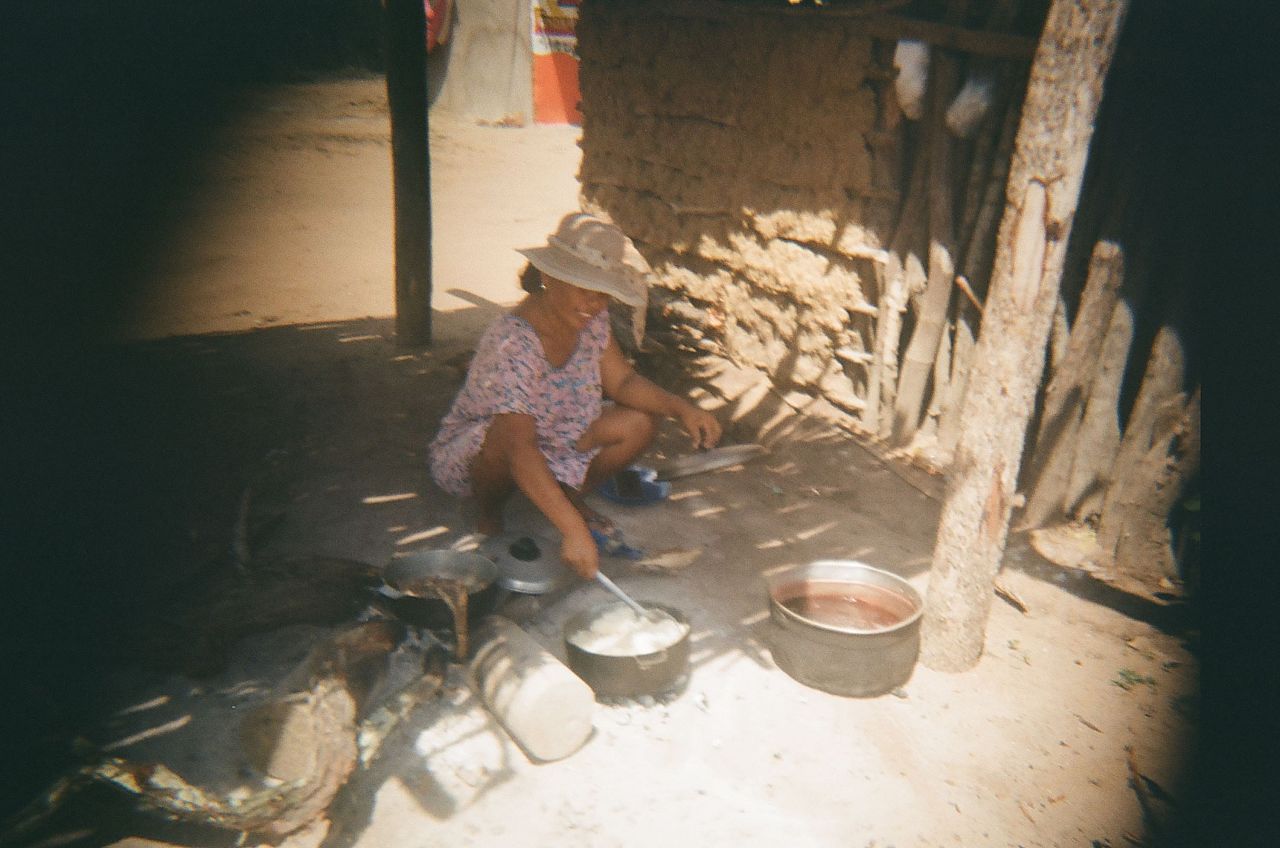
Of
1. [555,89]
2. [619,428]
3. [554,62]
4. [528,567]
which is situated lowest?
[528,567]

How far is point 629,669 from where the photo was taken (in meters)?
2.58

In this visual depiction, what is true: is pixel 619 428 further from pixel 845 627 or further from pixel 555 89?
pixel 555 89

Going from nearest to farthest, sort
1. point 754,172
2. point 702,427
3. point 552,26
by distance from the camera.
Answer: point 702,427 < point 754,172 < point 552,26

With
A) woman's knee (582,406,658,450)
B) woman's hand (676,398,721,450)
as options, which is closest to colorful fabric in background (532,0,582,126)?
woman's knee (582,406,658,450)

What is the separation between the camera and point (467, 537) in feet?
12.0

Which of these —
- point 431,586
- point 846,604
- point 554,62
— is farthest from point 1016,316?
point 554,62

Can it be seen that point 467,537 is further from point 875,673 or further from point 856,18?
point 856,18

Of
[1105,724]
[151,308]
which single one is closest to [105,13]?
[151,308]

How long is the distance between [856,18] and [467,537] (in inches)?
120

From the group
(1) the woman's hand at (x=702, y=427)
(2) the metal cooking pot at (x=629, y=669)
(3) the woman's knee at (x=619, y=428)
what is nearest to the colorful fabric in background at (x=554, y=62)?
(3) the woman's knee at (x=619, y=428)

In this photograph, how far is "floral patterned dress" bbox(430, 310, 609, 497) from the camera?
3.19 meters

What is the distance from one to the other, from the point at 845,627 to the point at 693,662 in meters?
0.53

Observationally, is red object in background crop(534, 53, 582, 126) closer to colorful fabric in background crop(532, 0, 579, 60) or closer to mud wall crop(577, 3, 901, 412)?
colorful fabric in background crop(532, 0, 579, 60)

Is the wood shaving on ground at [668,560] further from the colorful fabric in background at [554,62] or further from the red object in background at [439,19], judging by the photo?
the red object in background at [439,19]
